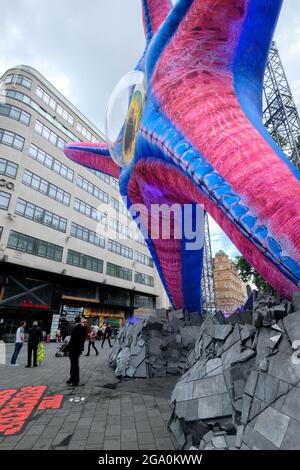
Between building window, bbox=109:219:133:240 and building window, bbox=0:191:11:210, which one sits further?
building window, bbox=109:219:133:240

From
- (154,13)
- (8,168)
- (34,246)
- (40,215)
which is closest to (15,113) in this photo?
(8,168)

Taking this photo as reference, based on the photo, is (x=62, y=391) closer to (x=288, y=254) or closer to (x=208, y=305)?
(x=288, y=254)

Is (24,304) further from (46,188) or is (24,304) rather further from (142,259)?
(142,259)

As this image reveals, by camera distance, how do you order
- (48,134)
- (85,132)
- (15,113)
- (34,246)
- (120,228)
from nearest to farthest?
1. (34,246)
2. (15,113)
3. (48,134)
4. (85,132)
5. (120,228)

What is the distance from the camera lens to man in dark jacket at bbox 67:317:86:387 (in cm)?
603

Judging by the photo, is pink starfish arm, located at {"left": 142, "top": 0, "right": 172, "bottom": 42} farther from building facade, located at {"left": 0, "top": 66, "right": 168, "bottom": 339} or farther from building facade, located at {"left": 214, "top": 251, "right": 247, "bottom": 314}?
building facade, located at {"left": 214, "top": 251, "right": 247, "bottom": 314}

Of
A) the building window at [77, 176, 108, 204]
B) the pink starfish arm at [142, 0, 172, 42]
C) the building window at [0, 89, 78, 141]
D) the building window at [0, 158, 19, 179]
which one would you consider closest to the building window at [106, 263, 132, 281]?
the building window at [77, 176, 108, 204]

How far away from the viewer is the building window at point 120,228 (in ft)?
109

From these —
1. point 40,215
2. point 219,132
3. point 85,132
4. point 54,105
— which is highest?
point 85,132

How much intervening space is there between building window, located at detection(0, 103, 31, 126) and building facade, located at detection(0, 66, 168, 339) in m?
0.08

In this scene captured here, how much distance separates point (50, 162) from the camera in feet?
83.7

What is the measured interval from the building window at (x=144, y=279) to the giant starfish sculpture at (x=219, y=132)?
27567 mm

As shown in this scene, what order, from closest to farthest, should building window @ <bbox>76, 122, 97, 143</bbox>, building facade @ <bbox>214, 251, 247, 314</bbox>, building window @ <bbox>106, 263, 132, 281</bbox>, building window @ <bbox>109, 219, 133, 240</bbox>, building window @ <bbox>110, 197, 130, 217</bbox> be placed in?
building window @ <bbox>106, 263, 132, 281</bbox> < building window @ <bbox>76, 122, 97, 143</bbox> < building window @ <bbox>109, 219, 133, 240</bbox> < building window @ <bbox>110, 197, 130, 217</bbox> < building facade @ <bbox>214, 251, 247, 314</bbox>

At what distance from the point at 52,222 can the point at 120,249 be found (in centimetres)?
1054
